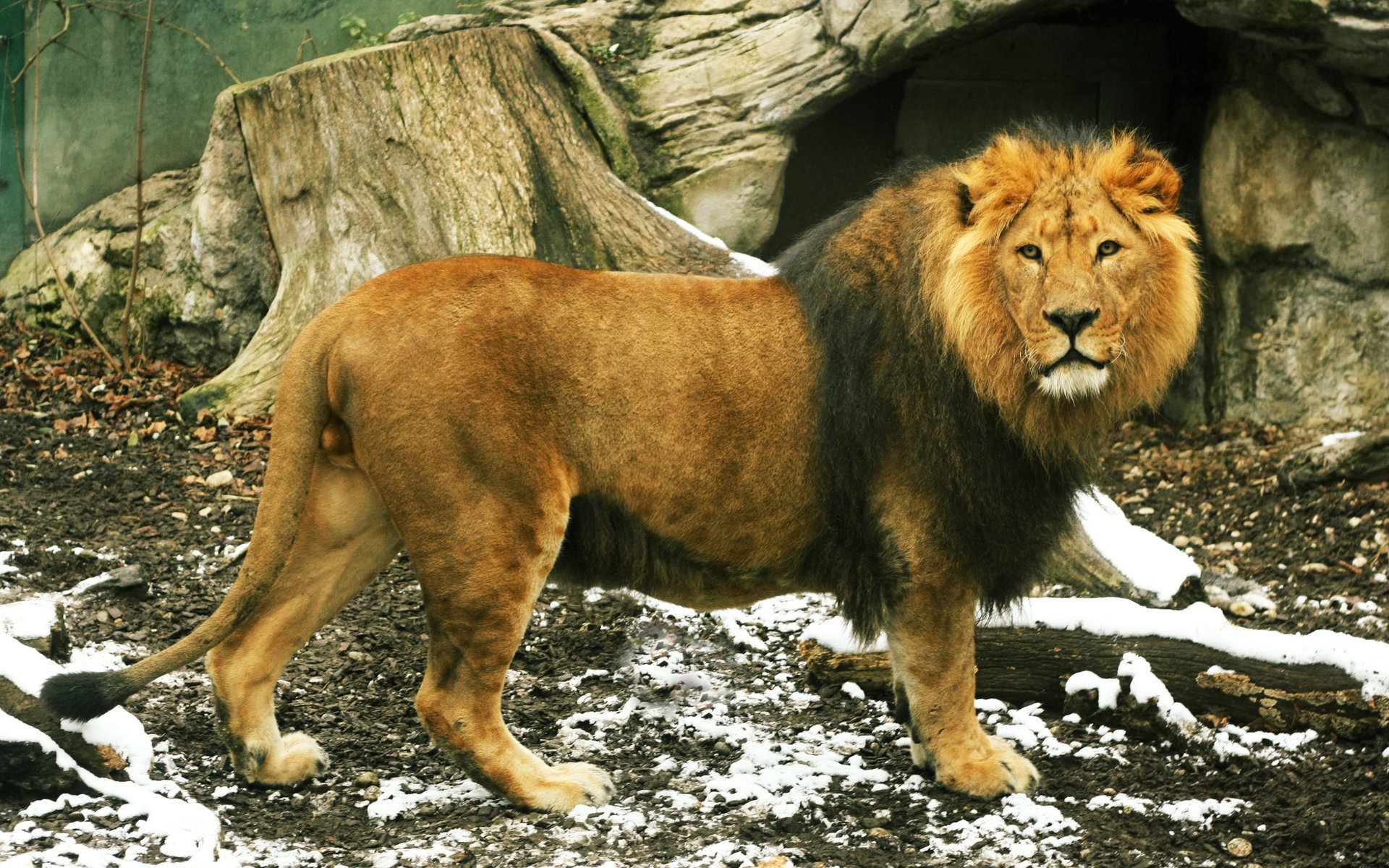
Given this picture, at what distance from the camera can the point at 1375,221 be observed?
7754 millimetres

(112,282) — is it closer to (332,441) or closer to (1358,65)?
(332,441)

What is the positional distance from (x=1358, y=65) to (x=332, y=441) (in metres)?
5.98

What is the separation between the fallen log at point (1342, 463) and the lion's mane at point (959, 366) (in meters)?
3.66

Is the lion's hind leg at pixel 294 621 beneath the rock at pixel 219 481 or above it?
above

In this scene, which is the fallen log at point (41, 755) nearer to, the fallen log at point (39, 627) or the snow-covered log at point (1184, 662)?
the fallen log at point (39, 627)

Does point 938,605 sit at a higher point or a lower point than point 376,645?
higher

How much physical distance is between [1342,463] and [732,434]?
14.7 feet

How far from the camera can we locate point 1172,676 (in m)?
4.34

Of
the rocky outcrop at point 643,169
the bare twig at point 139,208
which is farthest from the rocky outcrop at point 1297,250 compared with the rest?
the bare twig at point 139,208

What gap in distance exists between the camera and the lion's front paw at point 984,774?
3906 mm

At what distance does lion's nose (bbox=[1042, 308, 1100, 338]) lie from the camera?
3.36 meters

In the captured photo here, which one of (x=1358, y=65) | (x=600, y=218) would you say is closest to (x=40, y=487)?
(x=600, y=218)

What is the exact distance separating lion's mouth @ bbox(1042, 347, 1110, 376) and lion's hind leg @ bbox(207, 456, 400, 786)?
6.63 feet

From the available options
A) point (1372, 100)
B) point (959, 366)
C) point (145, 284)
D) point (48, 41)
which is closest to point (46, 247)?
point (145, 284)
